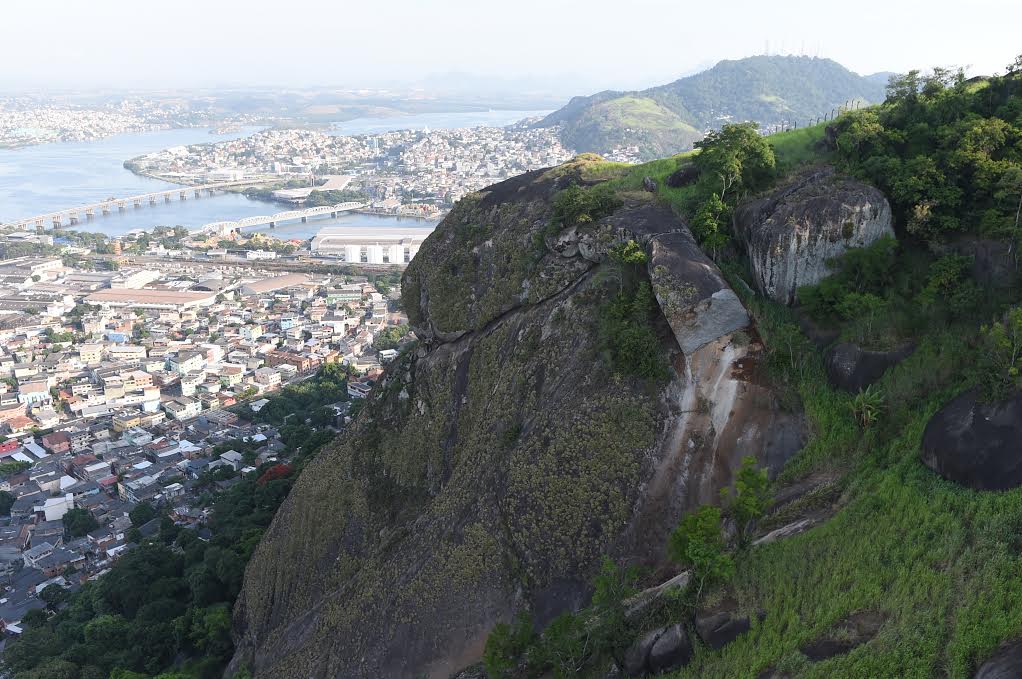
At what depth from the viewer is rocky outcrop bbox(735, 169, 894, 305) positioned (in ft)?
41.5

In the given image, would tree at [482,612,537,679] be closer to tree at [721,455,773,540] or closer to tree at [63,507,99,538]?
tree at [721,455,773,540]

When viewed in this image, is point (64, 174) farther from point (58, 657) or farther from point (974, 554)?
point (974, 554)

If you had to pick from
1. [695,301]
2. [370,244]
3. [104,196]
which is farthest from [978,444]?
[104,196]

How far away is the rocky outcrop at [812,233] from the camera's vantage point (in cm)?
1265

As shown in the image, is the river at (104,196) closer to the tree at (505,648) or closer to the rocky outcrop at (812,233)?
the rocky outcrop at (812,233)

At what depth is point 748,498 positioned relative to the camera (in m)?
9.82

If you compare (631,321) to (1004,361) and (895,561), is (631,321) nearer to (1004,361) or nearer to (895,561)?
(1004,361)

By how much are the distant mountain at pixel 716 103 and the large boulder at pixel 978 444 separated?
356ft

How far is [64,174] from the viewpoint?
124 meters

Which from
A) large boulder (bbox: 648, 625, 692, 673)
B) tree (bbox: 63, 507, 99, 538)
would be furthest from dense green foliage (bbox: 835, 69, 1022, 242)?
tree (bbox: 63, 507, 99, 538)

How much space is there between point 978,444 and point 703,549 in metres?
3.84

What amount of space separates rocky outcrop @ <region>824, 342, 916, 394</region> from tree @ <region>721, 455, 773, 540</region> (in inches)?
106

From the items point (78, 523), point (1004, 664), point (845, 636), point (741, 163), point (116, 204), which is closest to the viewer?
point (1004, 664)

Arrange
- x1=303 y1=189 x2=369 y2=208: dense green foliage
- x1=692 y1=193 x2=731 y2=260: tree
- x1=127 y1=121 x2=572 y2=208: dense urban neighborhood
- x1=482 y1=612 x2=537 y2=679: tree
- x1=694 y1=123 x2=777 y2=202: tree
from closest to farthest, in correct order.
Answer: x1=482 y1=612 x2=537 y2=679: tree
x1=692 y1=193 x2=731 y2=260: tree
x1=694 y1=123 x2=777 y2=202: tree
x1=303 y1=189 x2=369 y2=208: dense green foliage
x1=127 y1=121 x2=572 y2=208: dense urban neighborhood
